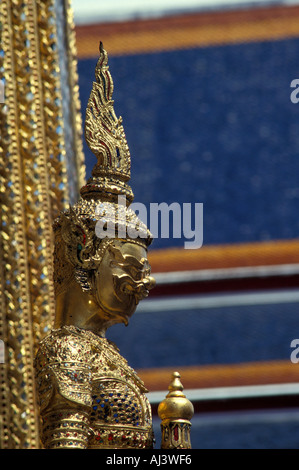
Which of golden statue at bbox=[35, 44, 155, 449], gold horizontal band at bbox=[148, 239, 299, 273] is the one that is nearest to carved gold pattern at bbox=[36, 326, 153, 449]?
golden statue at bbox=[35, 44, 155, 449]

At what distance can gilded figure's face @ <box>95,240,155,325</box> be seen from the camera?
2562 mm

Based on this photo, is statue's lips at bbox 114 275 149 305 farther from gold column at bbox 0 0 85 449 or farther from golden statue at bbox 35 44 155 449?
gold column at bbox 0 0 85 449

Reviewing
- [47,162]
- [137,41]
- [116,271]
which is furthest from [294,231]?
[116,271]

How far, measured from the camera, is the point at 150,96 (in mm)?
6125

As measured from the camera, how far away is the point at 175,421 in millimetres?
2434

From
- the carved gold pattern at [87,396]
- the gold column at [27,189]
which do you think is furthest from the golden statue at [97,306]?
the gold column at [27,189]

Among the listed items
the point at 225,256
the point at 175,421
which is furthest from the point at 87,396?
the point at 225,256

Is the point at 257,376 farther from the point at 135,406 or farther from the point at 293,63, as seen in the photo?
the point at 135,406

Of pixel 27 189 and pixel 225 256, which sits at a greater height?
pixel 225 256

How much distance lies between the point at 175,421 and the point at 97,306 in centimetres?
33

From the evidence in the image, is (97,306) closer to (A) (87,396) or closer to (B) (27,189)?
(A) (87,396)

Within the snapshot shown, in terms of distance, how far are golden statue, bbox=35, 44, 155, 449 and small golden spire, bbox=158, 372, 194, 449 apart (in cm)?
8

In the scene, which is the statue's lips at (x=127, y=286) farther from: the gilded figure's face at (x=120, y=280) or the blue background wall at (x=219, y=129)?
the blue background wall at (x=219, y=129)

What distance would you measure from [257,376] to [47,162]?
8.08 ft
